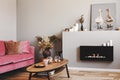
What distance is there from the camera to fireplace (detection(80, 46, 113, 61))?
562 cm

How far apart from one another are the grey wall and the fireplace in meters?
0.13

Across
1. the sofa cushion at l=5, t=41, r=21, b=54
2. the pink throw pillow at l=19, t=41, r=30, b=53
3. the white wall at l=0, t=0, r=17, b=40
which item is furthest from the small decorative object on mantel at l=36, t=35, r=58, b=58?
the white wall at l=0, t=0, r=17, b=40

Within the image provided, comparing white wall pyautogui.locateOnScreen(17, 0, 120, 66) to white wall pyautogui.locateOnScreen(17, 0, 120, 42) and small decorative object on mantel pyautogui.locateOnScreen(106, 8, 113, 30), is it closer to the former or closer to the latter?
white wall pyautogui.locateOnScreen(17, 0, 120, 42)

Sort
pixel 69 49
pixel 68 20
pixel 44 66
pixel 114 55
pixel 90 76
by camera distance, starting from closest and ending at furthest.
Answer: pixel 44 66, pixel 90 76, pixel 114 55, pixel 69 49, pixel 68 20

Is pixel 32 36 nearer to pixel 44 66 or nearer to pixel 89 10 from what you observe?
pixel 89 10

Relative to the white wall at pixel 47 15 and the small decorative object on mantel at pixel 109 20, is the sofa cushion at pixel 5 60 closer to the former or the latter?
the white wall at pixel 47 15

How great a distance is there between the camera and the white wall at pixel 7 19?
6.12m

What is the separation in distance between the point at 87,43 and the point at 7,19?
102 inches

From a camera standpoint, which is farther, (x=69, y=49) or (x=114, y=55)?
(x=69, y=49)

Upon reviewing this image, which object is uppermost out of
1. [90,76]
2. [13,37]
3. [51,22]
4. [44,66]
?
[51,22]

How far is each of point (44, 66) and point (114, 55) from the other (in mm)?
2357

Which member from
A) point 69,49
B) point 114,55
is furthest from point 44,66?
point 114,55

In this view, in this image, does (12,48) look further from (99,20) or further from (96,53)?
(99,20)

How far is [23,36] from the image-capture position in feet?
22.9
